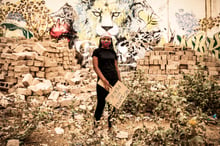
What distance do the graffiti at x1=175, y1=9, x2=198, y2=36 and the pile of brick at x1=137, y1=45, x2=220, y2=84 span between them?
2615 millimetres

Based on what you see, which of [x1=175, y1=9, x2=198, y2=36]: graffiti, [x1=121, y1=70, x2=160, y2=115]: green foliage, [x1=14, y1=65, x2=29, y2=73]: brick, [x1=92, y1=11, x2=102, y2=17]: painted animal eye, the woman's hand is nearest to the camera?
the woman's hand

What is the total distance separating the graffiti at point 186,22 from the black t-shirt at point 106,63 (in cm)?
874

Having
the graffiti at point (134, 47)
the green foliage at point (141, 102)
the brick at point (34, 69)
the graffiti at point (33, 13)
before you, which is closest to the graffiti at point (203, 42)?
the graffiti at point (134, 47)

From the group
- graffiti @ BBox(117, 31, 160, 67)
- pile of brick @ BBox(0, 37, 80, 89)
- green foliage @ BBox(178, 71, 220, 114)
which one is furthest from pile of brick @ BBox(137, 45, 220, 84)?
pile of brick @ BBox(0, 37, 80, 89)

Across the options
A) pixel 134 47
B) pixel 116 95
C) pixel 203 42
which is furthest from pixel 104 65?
pixel 203 42

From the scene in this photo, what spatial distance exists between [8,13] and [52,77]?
6473 mm

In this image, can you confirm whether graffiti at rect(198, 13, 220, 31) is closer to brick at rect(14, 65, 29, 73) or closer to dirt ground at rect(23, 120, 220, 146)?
dirt ground at rect(23, 120, 220, 146)

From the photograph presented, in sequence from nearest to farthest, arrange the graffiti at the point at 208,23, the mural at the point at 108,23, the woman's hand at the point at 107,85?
the woman's hand at the point at 107,85 < the graffiti at the point at 208,23 < the mural at the point at 108,23

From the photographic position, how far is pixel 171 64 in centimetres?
760

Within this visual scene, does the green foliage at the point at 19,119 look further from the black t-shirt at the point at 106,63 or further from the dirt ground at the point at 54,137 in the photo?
the black t-shirt at the point at 106,63

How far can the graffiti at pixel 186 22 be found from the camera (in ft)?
33.5

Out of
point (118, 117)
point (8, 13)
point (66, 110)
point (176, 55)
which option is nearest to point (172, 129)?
point (118, 117)

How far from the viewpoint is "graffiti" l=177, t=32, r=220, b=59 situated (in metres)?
9.81

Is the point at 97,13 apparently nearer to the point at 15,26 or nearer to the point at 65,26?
the point at 65,26
